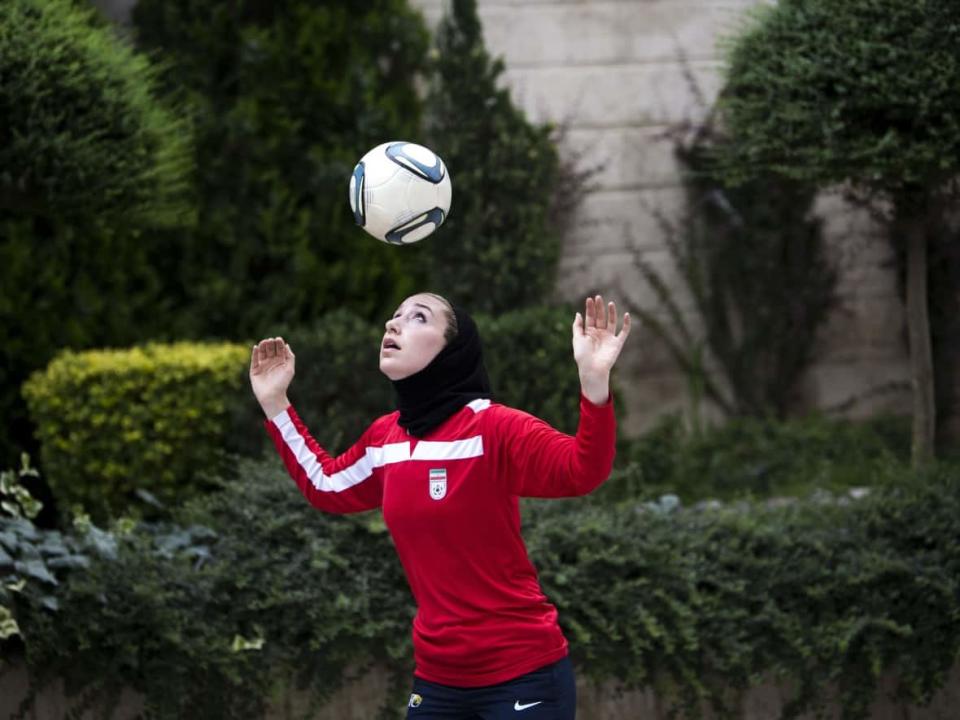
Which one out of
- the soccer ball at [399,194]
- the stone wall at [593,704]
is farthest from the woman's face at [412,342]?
the stone wall at [593,704]

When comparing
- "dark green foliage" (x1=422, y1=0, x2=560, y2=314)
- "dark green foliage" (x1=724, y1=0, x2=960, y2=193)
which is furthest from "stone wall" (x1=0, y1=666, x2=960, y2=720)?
"dark green foliage" (x1=422, y1=0, x2=560, y2=314)

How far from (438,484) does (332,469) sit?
42 centimetres

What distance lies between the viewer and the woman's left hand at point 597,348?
306 centimetres

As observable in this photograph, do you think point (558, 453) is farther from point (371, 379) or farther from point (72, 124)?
point (371, 379)

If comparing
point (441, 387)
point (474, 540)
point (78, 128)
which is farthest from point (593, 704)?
point (78, 128)

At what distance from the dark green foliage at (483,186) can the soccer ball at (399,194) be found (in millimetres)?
3199

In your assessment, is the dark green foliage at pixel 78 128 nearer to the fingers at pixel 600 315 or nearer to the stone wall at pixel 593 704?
the stone wall at pixel 593 704

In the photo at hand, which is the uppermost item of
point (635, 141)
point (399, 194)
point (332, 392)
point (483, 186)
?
point (635, 141)

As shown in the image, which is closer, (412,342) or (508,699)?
(508,699)

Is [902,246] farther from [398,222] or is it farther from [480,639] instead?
[480,639]

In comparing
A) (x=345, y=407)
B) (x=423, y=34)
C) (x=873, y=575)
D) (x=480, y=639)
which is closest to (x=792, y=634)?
(x=873, y=575)

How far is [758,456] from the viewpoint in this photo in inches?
301

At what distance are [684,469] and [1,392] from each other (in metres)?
3.71

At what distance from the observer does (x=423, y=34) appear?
7.95 meters
